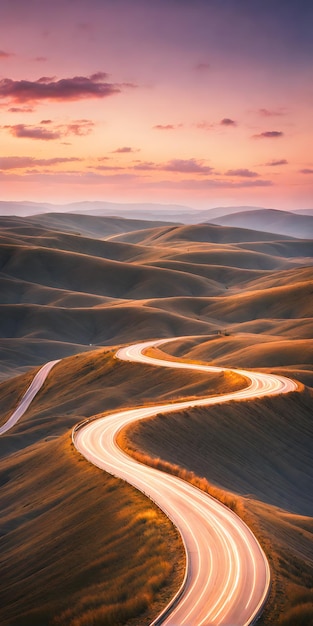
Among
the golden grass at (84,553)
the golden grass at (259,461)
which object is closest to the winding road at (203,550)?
the golden grass at (259,461)

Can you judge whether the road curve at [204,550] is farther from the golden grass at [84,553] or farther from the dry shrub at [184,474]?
the golden grass at [84,553]

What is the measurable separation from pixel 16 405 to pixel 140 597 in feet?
241

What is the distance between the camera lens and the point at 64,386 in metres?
98.7

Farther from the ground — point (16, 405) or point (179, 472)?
point (179, 472)

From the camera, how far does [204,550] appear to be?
103ft

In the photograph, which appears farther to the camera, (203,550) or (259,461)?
(259,461)

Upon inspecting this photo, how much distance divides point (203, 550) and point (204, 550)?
0.05 meters

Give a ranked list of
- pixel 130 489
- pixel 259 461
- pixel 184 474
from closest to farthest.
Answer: pixel 130 489 → pixel 184 474 → pixel 259 461

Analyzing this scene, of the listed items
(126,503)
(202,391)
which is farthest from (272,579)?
(202,391)

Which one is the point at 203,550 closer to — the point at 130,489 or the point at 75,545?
the point at 75,545

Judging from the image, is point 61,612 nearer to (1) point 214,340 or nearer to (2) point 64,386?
(2) point 64,386

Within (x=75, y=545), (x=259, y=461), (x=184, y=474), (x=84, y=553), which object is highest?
(x=184, y=474)

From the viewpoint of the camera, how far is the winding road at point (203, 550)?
83.1 ft

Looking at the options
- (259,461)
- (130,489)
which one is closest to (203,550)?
(130,489)
